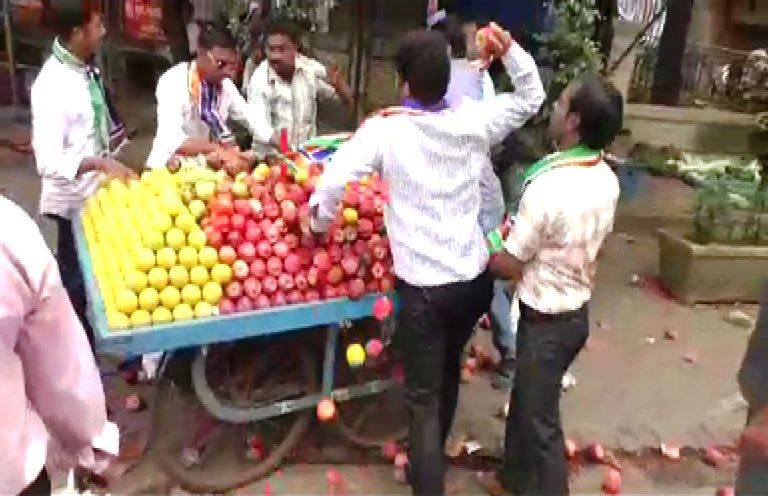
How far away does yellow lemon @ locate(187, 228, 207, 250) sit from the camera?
11.3 ft

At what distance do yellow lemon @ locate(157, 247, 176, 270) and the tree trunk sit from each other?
7354mm

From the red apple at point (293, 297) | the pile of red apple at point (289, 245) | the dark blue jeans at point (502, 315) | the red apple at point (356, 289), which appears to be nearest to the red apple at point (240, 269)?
the pile of red apple at point (289, 245)

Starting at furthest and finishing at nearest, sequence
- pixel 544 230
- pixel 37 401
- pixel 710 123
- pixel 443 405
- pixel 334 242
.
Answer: pixel 710 123 → pixel 443 405 → pixel 334 242 → pixel 544 230 → pixel 37 401

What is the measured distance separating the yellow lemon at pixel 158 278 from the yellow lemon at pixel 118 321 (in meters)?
0.16

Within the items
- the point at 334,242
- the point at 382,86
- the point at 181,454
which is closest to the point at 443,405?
the point at 334,242

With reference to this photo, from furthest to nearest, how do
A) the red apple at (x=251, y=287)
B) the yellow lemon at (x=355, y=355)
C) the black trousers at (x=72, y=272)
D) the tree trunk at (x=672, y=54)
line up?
the tree trunk at (x=672, y=54), the black trousers at (x=72, y=272), the yellow lemon at (x=355, y=355), the red apple at (x=251, y=287)

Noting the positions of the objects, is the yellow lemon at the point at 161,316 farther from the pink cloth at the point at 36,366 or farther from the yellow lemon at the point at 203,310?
the pink cloth at the point at 36,366

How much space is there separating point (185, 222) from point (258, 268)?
331 millimetres

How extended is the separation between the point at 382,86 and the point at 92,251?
241 inches

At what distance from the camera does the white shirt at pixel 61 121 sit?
385 cm

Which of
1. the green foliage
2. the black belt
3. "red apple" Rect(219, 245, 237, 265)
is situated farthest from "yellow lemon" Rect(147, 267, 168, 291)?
the green foliage

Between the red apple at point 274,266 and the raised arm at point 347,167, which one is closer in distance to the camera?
the raised arm at point 347,167

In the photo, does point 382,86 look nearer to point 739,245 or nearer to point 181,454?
point 739,245

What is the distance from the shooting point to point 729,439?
4.77 metres
